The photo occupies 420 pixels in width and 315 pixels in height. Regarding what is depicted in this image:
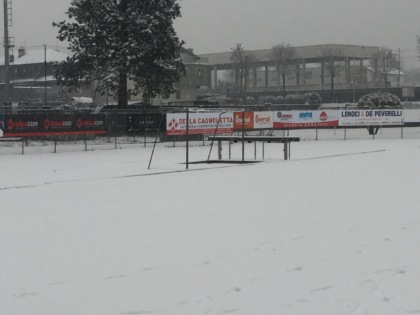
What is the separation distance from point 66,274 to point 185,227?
316 cm

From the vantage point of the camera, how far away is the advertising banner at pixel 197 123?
3634 centimetres

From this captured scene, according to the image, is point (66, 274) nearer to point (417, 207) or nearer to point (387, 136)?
point (417, 207)

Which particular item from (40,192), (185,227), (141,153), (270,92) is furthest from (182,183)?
(270,92)

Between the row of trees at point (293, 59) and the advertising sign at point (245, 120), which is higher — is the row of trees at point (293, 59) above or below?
above

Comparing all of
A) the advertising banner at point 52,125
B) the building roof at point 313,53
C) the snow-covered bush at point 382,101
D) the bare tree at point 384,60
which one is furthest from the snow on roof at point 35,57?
the advertising banner at point 52,125

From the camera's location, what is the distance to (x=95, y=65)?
46625mm

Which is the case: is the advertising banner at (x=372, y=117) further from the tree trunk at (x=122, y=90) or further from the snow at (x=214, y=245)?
the snow at (x=214, y=245)

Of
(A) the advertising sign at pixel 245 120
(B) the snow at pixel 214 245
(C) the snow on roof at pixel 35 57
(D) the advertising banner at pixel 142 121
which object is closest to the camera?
(B) the snow at pixel 214 245

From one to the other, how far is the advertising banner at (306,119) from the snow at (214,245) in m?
22.3

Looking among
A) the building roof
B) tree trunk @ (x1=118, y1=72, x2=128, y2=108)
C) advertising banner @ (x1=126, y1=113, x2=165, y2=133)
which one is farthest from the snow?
the building roof

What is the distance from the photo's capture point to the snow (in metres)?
6.86

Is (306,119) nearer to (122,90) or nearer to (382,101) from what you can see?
(382,101)

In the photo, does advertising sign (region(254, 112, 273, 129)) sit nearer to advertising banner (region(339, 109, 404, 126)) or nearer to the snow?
advertising banner (region(339, 109, 404, 126))

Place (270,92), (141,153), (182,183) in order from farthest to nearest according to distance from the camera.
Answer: (270,92) → (141,153) → (182,183)
